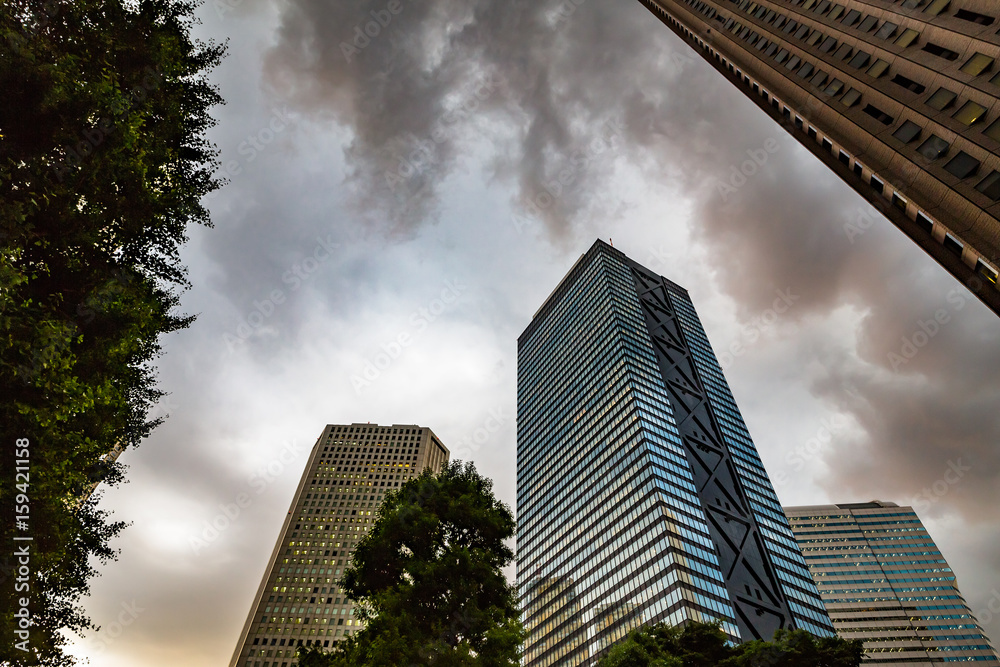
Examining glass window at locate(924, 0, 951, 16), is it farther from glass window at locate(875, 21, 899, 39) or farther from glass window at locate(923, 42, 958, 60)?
glass window at locate(875, 21, 899, 39)

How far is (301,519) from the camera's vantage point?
338 feet

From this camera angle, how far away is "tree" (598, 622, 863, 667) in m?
19.5

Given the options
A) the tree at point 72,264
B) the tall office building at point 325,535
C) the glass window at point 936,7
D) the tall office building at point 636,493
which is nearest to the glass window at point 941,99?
the glass window at point 936,7

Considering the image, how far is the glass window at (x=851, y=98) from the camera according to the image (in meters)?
34.4

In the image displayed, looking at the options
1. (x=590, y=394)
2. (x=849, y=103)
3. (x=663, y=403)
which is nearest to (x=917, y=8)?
(x=849, y=103)

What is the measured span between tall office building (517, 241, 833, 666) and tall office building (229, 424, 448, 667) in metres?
30.5

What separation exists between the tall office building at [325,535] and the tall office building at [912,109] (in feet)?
290

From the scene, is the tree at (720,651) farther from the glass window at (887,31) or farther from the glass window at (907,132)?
the glass window at (887,31)

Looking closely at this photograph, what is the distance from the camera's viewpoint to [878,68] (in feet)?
110

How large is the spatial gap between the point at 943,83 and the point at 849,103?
7.46m

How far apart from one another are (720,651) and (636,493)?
64.3 metres

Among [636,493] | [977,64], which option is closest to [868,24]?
[977,64]

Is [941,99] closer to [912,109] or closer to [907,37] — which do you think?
[912,109]

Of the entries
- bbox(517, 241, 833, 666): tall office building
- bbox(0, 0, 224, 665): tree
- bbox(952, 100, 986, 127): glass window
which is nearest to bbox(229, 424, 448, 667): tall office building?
bbox(517, 241, 833, 666): tall office building
